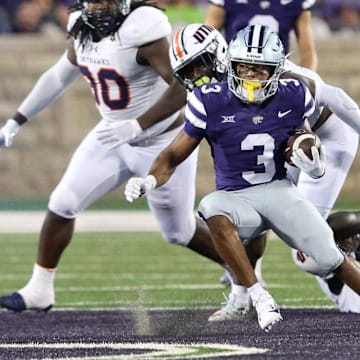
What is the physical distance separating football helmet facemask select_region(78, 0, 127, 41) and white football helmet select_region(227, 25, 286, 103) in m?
1.00

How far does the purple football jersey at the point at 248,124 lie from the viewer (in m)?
4.76

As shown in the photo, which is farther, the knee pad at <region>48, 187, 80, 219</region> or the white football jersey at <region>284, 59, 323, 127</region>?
the knee pad at <region>48, 187, 80, 219</region>

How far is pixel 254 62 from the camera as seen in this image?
4707 mm

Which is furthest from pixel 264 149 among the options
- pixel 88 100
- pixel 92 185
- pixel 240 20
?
pixel 88 100

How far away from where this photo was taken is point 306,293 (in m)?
6.26

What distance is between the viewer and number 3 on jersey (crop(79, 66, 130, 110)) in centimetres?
566

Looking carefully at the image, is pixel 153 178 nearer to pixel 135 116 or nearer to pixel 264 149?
pixel 264 149

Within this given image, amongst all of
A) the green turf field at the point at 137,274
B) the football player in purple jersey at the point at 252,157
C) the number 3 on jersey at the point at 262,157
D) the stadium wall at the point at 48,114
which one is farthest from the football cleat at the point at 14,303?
the stadium wall at the point at 48,114

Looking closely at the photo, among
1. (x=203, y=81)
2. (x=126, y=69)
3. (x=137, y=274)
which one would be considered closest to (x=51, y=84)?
(x=126, y=69)

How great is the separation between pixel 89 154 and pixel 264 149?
3.76 ft

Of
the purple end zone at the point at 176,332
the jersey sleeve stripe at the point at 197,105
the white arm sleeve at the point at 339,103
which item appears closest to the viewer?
the purple end zone at the point at 176,332

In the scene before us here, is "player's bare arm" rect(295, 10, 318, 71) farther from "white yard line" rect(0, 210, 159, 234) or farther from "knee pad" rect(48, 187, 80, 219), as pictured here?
"white yard line" rect(0, 210, 159, 234)

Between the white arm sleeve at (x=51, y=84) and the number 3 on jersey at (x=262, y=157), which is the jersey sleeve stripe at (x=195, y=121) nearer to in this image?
the number 3 on jersey at (x=262, y=157)

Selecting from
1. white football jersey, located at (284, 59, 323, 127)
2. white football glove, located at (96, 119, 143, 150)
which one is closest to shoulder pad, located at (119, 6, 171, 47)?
white football glove, located at (96, 119, 143, 150)
